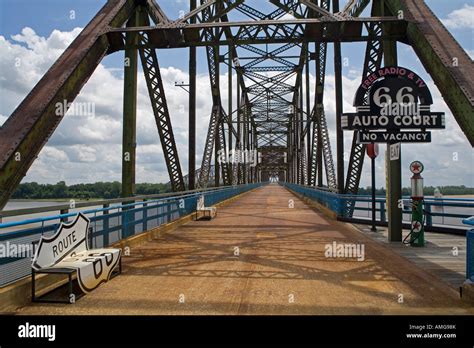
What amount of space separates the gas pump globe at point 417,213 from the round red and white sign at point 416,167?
31mm

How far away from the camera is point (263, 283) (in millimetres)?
6266

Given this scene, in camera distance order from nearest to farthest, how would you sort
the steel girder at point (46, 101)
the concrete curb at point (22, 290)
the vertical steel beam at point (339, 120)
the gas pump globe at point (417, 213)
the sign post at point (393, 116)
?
the concrete curb at point (22, 290) → the steel girder at point (46, 101) → the gas pump globe at point (417, 213) → the sign post at point (393, 116) → the vertical steel beam at point (339, 120)

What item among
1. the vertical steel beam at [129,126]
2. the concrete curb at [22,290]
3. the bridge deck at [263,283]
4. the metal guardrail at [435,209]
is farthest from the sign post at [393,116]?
the concrete curb at [22,290]

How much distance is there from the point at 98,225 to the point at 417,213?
742cm

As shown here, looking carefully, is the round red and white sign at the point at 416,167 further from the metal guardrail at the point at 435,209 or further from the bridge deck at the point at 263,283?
the bridge deck at the point at 263,283

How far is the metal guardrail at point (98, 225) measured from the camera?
16.6ft

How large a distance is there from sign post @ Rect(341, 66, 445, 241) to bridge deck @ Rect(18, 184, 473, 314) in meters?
1.73

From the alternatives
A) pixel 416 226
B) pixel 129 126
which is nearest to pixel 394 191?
pixel 416 226

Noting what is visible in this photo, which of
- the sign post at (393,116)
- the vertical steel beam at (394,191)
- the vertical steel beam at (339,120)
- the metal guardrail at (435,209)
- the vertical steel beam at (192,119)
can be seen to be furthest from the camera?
the vertical steel beam at (192,119)

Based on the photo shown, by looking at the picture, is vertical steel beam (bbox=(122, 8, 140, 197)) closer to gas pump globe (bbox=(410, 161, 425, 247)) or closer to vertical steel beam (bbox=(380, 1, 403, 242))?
vertical steel beam (bbox=(380, 1, 403, 242))

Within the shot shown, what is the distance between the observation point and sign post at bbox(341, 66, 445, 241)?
373 inches
